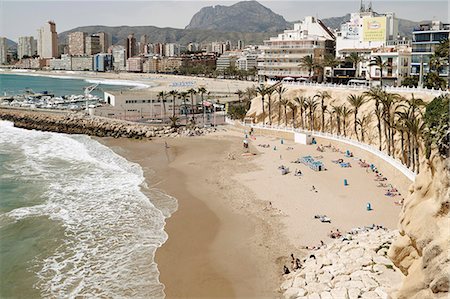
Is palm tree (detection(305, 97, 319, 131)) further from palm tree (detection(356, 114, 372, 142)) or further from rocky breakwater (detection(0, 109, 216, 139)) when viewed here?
rocky breakwater (detection(0, 109, 216, 139))

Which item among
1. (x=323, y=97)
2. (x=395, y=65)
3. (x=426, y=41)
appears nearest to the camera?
(x=323, y=97)

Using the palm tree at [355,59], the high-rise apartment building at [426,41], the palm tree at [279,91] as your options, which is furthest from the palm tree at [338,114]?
the palm tree at [355,59]

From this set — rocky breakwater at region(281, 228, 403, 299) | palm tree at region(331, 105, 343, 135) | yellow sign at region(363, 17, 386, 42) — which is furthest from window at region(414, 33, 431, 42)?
rocky breakwater at region(281, 228, 403, 299)

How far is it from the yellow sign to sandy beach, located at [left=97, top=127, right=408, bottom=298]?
39.1m

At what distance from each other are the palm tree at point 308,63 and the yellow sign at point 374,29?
454 inches

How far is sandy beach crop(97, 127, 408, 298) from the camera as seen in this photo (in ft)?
66.0

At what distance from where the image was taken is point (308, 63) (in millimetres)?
70125

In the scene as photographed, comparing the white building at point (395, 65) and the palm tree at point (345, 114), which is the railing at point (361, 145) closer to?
the palm tree at point (345, 114)

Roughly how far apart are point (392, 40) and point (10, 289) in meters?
73.4

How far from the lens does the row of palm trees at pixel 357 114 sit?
115 ft

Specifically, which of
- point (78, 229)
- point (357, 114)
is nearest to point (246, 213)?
point (78, 229)

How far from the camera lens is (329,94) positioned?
53.1 m

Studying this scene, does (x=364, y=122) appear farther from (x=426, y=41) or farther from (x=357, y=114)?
(x=426, y=41)

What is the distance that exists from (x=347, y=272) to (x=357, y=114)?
3138cm
